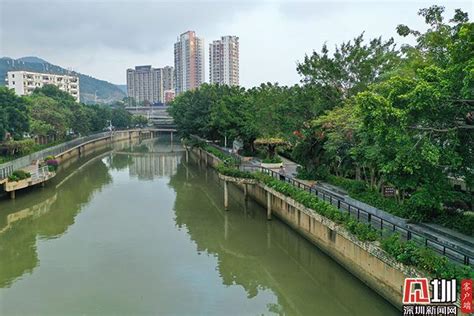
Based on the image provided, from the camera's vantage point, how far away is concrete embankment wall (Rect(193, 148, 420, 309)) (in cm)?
1624

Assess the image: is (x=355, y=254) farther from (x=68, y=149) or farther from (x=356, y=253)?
(x=68, y=149)

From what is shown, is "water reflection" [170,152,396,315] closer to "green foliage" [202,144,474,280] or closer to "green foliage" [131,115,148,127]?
"green foliage" [202,144,474,280]

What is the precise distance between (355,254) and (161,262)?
9.73 metres

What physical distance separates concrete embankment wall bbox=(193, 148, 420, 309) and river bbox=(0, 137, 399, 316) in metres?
0.46

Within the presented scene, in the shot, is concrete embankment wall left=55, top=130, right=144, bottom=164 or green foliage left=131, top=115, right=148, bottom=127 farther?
green foliage left=131, top=115, right=148, bottom=127

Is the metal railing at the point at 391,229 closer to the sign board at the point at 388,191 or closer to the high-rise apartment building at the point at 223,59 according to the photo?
the sign board at the point at 388,191

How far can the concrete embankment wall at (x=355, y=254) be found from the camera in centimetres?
1624

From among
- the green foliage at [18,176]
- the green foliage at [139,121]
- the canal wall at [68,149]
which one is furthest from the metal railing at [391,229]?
the green foliage at [139,121]

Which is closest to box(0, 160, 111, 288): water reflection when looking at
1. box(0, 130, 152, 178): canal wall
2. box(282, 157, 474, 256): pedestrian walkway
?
box(0, 130, 152, 178): canal wall

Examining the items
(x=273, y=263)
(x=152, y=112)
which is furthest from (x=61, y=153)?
(x=152, y=112)

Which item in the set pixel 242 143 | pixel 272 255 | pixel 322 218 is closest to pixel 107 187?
pixel 242 143

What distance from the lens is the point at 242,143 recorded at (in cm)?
5553

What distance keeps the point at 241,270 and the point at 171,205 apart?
16.3 metres

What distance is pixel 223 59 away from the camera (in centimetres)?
17600
